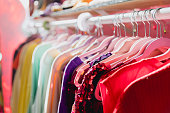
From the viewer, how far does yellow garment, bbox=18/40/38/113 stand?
97 cm

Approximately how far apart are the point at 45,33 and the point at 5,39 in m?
0.26

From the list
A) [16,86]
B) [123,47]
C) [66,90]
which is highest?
[123,47]

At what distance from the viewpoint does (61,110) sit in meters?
0.68

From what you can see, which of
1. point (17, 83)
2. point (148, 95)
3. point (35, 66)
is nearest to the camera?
point (148, 95)

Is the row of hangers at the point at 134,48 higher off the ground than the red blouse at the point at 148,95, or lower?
higher

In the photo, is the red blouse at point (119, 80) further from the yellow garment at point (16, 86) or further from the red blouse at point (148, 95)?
the yellow garment at point (16, 86)

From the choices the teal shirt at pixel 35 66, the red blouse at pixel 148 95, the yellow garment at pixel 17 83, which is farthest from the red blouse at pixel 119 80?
the yellow garment at pixel 17 83

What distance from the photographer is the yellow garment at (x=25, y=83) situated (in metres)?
0.97

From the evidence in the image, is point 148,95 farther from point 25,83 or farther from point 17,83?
point 17,83

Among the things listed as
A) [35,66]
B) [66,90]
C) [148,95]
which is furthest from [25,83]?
[148,95]

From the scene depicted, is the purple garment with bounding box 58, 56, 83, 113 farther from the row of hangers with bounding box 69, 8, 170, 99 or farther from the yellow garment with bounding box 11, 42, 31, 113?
the yellow garment with bounding box 11, 42, 31, 113

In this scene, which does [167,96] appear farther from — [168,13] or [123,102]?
[168,13]

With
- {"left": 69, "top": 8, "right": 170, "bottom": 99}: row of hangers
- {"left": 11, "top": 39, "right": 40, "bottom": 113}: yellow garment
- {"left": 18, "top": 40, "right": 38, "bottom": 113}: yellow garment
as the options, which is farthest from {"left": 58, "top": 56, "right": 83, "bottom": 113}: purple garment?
{"left": 11, "top": 39, "right": 40, "bottom": 113}: yellow garment

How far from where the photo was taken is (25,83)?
1.02 metres
